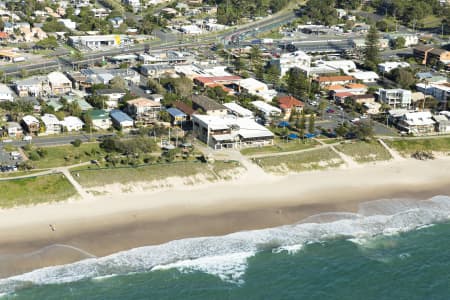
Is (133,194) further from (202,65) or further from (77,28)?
(77,28)

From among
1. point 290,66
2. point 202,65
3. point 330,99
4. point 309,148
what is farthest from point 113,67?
point 309,148

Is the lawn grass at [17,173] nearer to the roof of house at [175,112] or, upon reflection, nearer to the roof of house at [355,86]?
the roof of house at [175,112]

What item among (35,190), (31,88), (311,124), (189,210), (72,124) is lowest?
(189,210)

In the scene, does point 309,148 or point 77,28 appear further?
point 77,28

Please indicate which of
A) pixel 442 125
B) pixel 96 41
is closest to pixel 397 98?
pixel 442 125

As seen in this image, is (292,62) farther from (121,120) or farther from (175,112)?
(121,120)

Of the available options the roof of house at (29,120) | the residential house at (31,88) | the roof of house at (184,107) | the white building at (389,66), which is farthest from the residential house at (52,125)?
the white building at (389,66)
